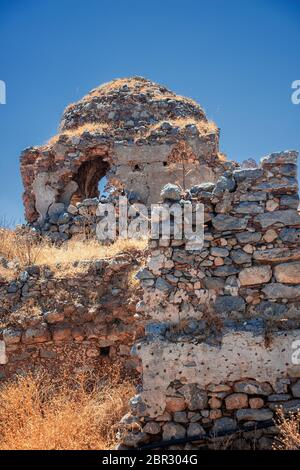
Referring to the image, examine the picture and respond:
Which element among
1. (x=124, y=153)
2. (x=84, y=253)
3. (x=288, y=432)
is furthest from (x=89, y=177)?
(x=288, y=432)

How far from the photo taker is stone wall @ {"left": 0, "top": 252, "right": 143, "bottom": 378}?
714 cm

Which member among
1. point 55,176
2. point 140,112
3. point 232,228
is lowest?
point 232,228

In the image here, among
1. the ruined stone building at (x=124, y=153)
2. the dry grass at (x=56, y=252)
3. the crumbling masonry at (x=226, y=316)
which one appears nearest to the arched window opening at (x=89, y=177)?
the ruined stone building at (x=124, y=153)

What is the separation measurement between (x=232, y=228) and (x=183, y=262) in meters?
0.64

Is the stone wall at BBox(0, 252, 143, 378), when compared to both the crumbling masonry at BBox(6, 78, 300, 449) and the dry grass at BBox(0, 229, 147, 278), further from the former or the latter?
the crumbling masonry at BBox(6, 78, 300, 449)

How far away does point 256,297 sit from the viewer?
16.4 feet

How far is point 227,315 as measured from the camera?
496 cm

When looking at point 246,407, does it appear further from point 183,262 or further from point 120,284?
point 120,284

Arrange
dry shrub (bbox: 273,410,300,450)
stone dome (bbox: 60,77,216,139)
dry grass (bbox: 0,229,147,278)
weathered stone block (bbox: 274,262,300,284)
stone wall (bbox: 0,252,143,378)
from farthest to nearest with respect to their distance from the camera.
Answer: stone dome (bbox: 60,77,216,139), dry grass (bbox: 0,229,147,278), stone wall (bbox: 0,252,143,378), weathered stone block (bbox: 274,262,300,284), dry shrub (bbox: 273,410,300,450)

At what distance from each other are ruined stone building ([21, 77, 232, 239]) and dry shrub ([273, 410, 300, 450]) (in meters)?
8.12

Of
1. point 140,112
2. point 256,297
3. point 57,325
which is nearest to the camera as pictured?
point 256,297

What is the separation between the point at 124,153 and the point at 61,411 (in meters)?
8.37

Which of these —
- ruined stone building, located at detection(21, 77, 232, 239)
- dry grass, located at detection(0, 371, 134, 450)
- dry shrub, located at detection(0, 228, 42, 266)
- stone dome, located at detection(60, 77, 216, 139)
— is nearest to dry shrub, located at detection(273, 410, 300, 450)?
dry grass, located at detection(0, 371, 134, 450)
